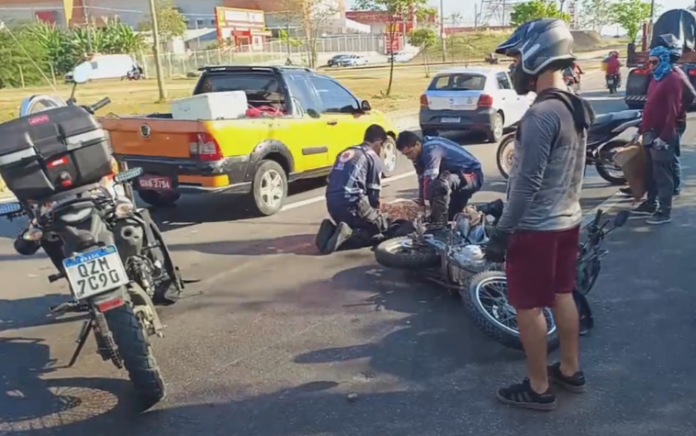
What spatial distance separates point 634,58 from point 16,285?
20.2m

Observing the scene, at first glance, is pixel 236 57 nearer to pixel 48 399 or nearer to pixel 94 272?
pixel 48 399

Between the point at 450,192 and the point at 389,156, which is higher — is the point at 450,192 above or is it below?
above

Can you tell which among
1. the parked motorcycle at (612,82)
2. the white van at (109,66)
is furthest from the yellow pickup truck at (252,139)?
the parked motorcycle at (612,82)

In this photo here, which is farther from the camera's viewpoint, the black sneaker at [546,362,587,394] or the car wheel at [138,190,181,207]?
the car wheel at [138,190,181,207]

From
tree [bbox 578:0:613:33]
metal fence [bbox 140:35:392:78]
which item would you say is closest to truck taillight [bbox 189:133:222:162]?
metal fence [bbox 140:35:392:78]

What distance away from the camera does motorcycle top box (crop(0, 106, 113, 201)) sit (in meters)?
3.96

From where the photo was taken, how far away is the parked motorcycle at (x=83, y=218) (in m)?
3.81

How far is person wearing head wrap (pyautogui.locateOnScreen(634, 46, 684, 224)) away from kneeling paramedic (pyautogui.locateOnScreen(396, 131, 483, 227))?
76.0 inches

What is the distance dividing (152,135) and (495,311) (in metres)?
4.74

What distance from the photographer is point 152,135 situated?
7.93 m

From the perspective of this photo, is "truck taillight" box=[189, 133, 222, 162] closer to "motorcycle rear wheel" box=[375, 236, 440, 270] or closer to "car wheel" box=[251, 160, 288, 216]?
"car wheel" box=[251, 160, 288, 216]

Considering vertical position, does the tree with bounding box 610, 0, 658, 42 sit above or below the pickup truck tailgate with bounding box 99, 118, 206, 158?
above

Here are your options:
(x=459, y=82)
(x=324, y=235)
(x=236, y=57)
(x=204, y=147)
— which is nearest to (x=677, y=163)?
(x=324, y=235)

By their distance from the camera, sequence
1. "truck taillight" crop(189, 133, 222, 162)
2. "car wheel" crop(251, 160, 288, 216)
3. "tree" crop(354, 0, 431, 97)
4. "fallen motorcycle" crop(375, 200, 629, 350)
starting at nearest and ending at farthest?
"fallen motorcycle" crop(375, 200, 629, 350), "truck taillight" crop(189, 133, 222, 162), "car wheel" crop(251, 160, 288, 216), "tree" crop(354, 0, 431, 97)
